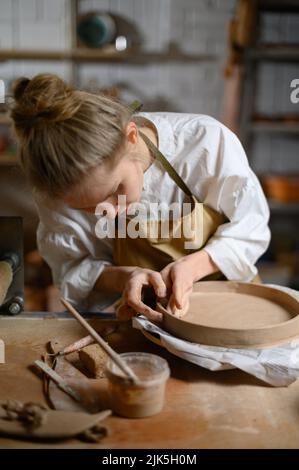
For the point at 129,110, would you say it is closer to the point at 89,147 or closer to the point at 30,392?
the point at 89,147

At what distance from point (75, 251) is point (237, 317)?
1.37ft

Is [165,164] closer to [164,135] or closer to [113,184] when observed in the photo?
[164,135]

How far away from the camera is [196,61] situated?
3291 millimetres

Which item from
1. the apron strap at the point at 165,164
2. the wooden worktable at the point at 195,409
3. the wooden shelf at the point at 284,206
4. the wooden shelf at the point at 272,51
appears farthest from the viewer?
the wooden shelf at the point at 284,206

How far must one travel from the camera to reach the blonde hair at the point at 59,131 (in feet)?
2.88

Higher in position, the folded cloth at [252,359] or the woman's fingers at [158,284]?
the woman's fingers at [158,284]

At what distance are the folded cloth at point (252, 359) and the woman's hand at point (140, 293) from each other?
0.27 feet

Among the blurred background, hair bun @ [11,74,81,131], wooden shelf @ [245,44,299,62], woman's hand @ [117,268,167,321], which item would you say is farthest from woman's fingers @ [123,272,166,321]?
wooden shelf @ [245,44,299,62]

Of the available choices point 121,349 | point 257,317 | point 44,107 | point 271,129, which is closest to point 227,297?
point 257,317

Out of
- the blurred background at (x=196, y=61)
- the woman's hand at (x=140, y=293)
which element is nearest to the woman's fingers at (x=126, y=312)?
the woman's hand at (x=140, y=293)

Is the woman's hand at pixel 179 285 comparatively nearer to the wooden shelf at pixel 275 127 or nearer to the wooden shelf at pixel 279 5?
the wooden shelf at pixel 275 127

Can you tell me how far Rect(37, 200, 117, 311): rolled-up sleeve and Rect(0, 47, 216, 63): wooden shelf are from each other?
2.18 m

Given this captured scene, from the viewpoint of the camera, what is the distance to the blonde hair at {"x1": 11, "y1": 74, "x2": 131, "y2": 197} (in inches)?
34.5

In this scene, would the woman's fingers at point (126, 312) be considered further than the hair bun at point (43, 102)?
Yes
